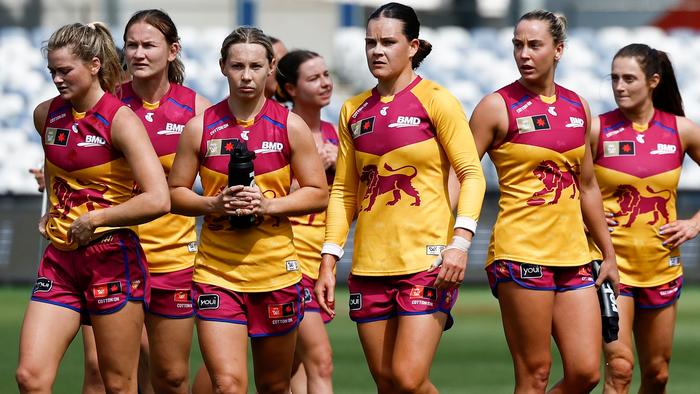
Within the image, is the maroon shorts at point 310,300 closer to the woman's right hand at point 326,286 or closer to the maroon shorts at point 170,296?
the maroon shorts at point 170,296

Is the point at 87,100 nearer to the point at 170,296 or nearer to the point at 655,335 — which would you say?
the point at 170,296

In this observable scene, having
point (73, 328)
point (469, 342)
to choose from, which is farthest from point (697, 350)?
point (73, 328)

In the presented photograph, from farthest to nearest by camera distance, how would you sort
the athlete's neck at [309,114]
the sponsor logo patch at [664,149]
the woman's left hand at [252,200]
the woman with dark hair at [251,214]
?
the athlete's neck at [309,114]
the sponsor logo patch at [664,149]
the woman with dark hair at [251,214]
the woman's left hand at [252,200]

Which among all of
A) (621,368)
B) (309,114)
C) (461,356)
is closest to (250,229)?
(309,114)

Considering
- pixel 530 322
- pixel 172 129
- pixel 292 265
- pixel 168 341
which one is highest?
pixel 172 129

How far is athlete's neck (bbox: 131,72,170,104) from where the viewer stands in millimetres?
7281

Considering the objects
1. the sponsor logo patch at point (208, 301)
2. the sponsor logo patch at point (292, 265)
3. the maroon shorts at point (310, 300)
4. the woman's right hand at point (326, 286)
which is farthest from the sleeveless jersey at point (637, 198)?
the sponsor logo patch at point (208, 301)

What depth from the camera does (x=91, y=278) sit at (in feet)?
20.1

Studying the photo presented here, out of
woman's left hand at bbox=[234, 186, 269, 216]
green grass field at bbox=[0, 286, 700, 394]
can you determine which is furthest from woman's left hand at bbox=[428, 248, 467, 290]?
green grass field at bbox=[0, 286, 700, 394]

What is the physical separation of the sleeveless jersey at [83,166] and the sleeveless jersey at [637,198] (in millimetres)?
3123

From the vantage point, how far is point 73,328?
20.0 feet

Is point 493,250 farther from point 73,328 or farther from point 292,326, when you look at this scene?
point 73,328

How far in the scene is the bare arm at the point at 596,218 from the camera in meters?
6.92

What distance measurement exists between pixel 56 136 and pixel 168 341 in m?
1.45
